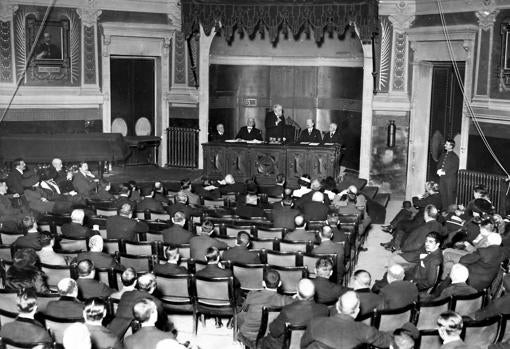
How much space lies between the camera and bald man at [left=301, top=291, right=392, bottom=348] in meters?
6.29

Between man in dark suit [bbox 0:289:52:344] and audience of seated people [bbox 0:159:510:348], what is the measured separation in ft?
0.04

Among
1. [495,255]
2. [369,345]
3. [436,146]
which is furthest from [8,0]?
[369,345]

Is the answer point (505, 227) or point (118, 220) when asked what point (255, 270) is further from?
point (505, 227)

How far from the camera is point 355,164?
19703 mm

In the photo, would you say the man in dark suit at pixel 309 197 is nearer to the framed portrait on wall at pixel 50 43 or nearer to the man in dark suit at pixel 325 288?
the man in dark suit at pixel 325 288

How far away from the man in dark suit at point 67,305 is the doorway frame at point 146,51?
1250 cm

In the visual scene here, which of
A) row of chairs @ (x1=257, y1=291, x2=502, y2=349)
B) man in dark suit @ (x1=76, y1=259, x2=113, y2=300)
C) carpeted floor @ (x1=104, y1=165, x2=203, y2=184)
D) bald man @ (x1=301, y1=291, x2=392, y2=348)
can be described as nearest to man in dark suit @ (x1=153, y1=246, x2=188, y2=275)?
man in dark suit @ (x1=76, y1=259, x2=113, y2=300)

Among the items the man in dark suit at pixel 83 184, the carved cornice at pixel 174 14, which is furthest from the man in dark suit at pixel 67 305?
the carved cornice at pixel 174 14

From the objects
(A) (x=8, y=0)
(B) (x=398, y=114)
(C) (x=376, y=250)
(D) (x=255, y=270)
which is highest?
(A) (x=8, y=0)

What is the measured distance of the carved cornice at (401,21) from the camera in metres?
17.7

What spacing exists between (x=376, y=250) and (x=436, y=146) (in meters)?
5.44

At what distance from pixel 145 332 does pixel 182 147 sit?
13.6 meters

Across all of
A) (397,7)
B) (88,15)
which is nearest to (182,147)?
(88,15)

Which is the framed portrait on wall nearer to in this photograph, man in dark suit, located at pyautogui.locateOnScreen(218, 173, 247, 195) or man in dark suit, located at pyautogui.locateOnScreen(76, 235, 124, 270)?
man in dark suit, located at pyautogui.locateOnScreen(218, 173, 247, 195)
